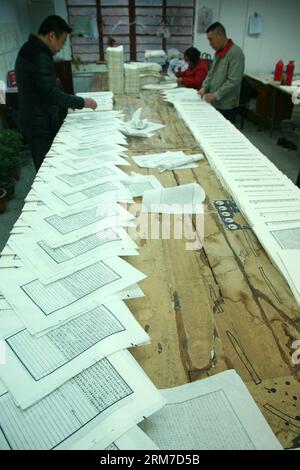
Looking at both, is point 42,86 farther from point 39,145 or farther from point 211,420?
point 211,420

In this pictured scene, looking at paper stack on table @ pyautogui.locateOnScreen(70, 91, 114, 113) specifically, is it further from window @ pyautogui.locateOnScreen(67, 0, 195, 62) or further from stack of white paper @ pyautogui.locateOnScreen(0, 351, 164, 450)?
window @ pyautogui.locateOnScreen(67, 0, 195, 62)

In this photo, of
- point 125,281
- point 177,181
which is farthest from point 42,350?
point 177,181

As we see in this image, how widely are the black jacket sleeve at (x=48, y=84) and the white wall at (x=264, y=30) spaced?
4144mm

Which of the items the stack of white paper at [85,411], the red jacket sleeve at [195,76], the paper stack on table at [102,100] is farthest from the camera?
the red jacket sleeve at [195,76]

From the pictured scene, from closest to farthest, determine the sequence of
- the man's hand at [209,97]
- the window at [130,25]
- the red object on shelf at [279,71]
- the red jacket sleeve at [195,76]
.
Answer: the man's hand at [209,97] < the red jacket sleeve at [195,76] < the red object on shelf at [279,71] < the window at [130,25]

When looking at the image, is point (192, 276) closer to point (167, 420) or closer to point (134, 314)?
point (134, 314)

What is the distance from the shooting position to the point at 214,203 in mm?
1306

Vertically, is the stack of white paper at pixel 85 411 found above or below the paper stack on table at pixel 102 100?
below

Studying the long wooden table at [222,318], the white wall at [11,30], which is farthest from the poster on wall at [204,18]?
the long wooden table at [222,318]

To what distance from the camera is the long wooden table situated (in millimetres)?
667

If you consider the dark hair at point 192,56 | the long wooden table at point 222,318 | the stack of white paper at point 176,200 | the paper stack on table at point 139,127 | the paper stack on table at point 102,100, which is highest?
the dark hair at point 192,56

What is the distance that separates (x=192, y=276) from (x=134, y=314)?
213mm

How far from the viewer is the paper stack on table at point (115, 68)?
2.79 metres

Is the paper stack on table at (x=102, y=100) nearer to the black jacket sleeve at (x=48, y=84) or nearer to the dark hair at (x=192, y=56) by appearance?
the black jacket sleeve at (x=48, y=84)
